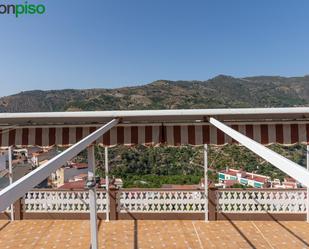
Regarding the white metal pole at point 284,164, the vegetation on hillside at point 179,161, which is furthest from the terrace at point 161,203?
the vegetation on hillside at point 179,161

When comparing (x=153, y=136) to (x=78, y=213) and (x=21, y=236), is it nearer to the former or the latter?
(x=78, y=213)

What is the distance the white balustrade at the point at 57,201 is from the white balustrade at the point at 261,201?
3308 mm

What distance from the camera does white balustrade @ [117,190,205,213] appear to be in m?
7.99

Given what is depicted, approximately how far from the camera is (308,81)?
135 m

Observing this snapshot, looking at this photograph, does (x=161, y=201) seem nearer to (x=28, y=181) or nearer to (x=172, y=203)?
(x=172, y=203)

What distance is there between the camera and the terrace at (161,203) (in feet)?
21.1

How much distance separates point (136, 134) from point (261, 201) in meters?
3.79

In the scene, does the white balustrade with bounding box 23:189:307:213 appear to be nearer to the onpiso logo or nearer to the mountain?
the onpiso logo

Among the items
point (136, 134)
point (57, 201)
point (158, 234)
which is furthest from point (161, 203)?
point (57, 201)

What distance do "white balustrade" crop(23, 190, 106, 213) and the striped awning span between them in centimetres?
181

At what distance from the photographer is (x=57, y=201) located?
8219mm

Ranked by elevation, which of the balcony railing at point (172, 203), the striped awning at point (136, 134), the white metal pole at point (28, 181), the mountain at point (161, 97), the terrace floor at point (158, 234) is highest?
the mountain at point (161, 97)

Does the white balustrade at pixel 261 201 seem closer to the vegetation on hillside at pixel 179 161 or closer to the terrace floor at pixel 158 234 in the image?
the terrace floor at pixel 158 234

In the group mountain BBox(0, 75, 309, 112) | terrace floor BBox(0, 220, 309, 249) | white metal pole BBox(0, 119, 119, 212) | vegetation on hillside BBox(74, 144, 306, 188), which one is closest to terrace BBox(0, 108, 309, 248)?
terrace floor BBox(0, 220, 309, 249)
